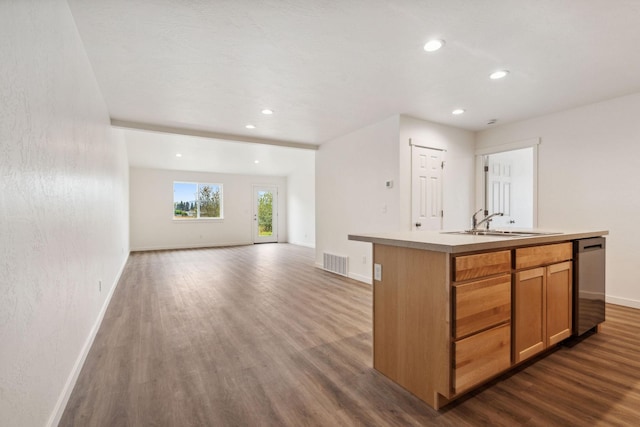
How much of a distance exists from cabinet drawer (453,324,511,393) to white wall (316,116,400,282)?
94.0 inches

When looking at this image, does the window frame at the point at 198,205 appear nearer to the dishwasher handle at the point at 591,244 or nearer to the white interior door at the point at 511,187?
the white interior door at the point at 511,187

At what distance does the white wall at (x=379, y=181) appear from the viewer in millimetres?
4230

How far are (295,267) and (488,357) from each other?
452cm

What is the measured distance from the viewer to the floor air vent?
5180mm

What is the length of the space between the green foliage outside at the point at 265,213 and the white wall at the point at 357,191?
5.15 m

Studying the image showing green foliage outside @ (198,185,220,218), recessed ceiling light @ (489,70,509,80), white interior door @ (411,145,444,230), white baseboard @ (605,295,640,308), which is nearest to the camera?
recessed ceiling light @ (489,70,509,80)

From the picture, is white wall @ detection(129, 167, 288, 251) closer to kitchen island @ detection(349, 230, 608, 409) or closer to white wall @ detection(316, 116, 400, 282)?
white wall @ detection(316, 116, 400, 282)

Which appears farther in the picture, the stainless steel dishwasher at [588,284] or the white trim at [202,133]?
the white trim at [202,133]

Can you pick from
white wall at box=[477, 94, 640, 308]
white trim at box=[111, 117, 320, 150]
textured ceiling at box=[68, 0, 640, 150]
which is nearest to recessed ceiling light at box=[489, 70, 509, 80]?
textured ceiling at box=[68, 0, 640, 150]

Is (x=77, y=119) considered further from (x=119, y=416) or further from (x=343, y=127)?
(x=343, y=127)

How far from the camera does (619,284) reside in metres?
3.65

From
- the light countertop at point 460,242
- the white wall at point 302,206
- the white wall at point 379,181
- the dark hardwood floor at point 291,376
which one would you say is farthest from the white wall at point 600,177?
the white wall at point 302,206

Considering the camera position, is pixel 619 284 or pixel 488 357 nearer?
pixel 488 357

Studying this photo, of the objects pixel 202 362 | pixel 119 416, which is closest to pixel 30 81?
pixel 119 416
